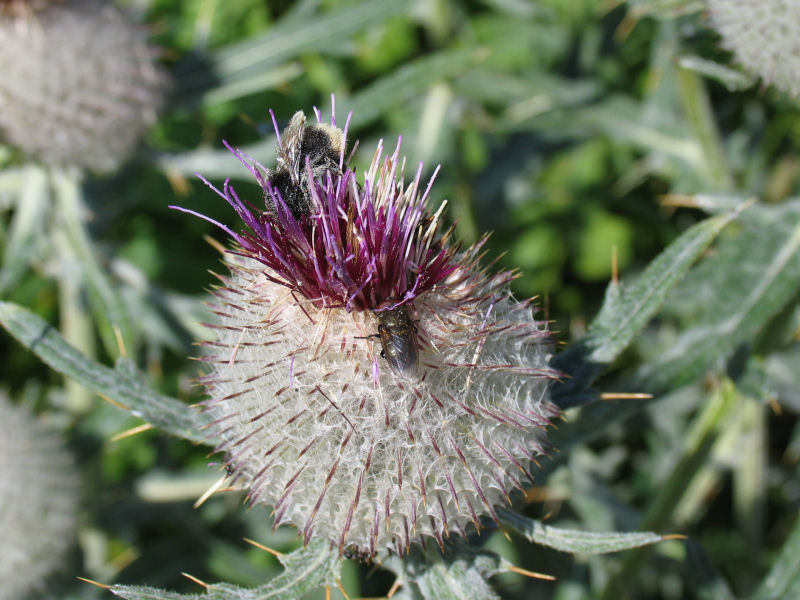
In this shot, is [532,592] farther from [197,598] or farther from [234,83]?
[234,83]

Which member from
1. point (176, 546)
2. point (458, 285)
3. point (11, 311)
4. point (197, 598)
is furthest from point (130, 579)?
point (458, 285)

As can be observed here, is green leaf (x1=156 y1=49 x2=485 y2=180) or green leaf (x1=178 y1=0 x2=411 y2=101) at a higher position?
green leaf (x1=178 y1=0 x2=411 y2=101)

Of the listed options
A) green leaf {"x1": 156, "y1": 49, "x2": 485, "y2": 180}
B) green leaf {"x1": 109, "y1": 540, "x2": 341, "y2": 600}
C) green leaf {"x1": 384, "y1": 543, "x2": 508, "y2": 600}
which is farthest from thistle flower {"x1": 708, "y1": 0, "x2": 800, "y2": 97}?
green leaf {"x1": 109, "y1": 540, "x2": 341, "y2": 600}

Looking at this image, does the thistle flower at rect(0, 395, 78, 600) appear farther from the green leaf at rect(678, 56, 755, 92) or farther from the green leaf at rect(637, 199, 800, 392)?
the green leaf at rect(678, 56, 755, 92)

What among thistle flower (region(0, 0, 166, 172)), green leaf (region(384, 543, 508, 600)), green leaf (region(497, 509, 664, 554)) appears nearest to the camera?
green leaf (region(497, 509, 664, 554))

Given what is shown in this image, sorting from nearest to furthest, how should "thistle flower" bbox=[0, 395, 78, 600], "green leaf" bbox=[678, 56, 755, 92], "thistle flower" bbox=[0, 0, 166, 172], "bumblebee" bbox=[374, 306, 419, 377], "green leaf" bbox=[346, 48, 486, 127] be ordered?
1. "bumblebee" bbox=[374, 306, 419, 377]
2. "green leaf" bbox=[678, 56, 755, 92]
3. "thistle flower" bbox=[0, 395, 78, 600]
4. "thistle flower" bbox=[0, 0, 166, 172]
5. "green leaf" bbox=[346, 48, 486, 127]

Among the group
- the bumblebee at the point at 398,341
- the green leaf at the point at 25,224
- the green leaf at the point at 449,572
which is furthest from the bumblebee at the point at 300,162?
the green leaf at the point at 25,224

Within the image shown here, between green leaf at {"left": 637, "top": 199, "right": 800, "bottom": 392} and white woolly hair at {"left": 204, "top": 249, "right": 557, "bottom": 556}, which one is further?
green leaf at {"left": 637, "top": 199, "right": 800, "bottom": 392}

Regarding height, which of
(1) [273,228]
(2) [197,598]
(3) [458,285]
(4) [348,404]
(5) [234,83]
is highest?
(5) [234,83]
